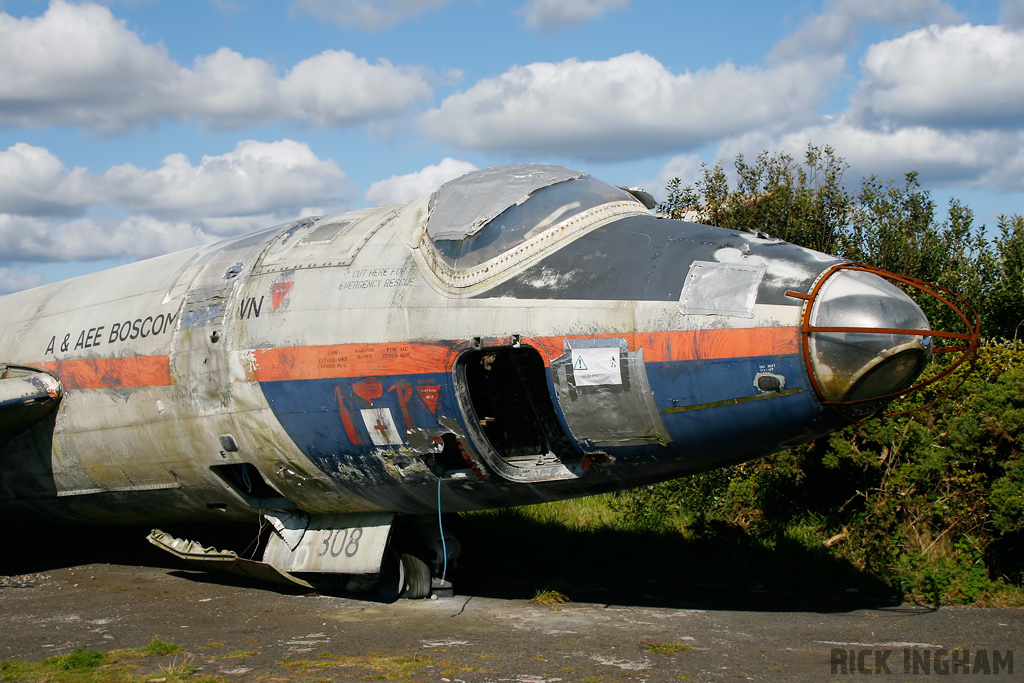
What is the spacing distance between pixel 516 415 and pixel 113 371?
407 cm

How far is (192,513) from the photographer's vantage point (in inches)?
382

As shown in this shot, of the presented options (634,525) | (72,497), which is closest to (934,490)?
(634,525)

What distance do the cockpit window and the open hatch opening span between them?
2.97 ft

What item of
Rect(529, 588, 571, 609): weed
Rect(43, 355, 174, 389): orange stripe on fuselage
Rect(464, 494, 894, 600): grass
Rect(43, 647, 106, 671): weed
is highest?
Rect(43, 355, 174, 389): orange stripe on fuselage

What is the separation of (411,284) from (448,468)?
1.58 metres

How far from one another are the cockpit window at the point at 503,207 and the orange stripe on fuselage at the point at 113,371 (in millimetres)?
3012

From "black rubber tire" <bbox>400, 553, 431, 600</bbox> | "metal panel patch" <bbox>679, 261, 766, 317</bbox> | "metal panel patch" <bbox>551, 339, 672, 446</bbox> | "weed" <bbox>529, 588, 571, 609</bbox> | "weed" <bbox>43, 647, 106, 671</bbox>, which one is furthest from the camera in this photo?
"black rubber tire" <bbox>400, 553, 431, 600</bbox>

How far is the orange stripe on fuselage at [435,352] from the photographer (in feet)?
20.9

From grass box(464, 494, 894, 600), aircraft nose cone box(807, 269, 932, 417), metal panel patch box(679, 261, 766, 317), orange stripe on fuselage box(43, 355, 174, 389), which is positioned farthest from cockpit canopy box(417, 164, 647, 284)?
grass box(464, 494, 894, 600)

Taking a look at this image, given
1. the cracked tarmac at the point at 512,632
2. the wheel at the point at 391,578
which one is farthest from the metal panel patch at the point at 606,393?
the wheel at the point at 391,578

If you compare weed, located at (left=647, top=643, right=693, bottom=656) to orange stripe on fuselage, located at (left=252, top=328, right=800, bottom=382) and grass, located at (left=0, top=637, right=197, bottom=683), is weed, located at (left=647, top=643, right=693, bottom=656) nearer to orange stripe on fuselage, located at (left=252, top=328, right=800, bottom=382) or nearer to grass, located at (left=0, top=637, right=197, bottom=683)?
orange stripe on fuselage, located at (left=252, top=328, right=800, bottom=382)

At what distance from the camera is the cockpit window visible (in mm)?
7648

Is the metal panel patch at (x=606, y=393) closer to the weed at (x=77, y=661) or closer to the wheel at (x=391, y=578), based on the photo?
the wheel at (x=391, y=578)

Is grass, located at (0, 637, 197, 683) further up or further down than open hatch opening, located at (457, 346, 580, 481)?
further down
